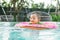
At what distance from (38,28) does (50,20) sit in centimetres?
200

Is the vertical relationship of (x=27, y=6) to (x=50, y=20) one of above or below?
above

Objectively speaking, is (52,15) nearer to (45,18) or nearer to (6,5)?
(45,18)

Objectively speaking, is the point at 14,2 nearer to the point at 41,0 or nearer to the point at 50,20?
the point at 41,0

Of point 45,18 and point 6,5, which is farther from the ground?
point 6,5

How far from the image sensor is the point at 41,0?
817cm

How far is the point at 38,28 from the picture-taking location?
6.22 meters

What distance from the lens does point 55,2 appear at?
26.8 ft

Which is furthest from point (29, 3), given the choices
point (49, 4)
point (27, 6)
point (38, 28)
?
point (38, 28)

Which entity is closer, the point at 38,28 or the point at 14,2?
the point at 38,28

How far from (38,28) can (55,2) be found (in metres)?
2.34

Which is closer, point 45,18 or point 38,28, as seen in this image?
point 38,28

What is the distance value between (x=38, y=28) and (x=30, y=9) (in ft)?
6.91

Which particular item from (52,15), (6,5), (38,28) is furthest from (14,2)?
(38,28)

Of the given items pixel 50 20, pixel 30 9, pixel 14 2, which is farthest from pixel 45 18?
pixel 14 2
